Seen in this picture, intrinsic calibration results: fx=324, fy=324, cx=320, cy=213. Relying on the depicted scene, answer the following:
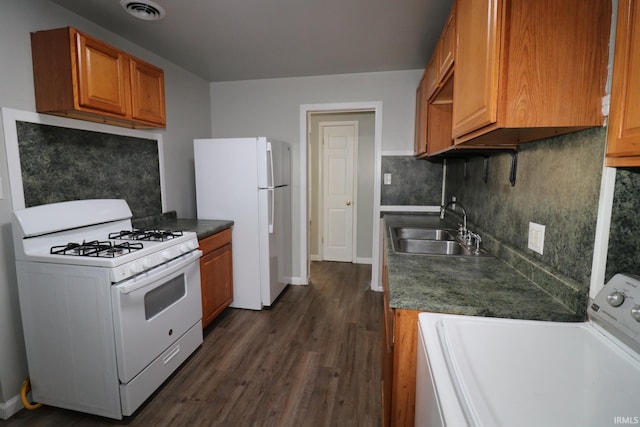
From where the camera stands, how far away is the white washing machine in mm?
669

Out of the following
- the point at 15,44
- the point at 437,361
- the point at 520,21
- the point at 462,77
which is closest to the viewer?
the point at 437,361

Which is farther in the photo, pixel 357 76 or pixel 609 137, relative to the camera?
pixel 357 76

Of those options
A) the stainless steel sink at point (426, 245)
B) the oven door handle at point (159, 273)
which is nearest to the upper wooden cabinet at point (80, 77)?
the oven door handle at point (159, 273)

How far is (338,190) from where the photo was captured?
4.74 meters

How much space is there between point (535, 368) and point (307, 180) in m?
3.10

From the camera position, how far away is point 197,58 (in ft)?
9.74

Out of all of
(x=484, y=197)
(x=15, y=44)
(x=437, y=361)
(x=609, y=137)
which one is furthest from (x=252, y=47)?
(x=437, y=361)

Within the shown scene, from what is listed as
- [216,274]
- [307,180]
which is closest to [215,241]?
[216,274]

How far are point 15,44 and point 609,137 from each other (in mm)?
2743

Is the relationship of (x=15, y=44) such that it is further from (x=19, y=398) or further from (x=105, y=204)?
(x=19, y=398)

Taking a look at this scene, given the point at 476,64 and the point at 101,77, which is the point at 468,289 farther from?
the point at 101,77

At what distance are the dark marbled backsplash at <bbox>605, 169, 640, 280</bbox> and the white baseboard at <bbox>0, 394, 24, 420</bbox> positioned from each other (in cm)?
285

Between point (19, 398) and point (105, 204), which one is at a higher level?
point (105, 204)

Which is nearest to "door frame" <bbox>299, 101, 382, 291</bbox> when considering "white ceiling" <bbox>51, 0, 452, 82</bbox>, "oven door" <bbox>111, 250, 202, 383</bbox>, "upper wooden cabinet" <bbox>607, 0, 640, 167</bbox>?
"white ceiling" <bbox>51, 0, 452, 82</bbox>
